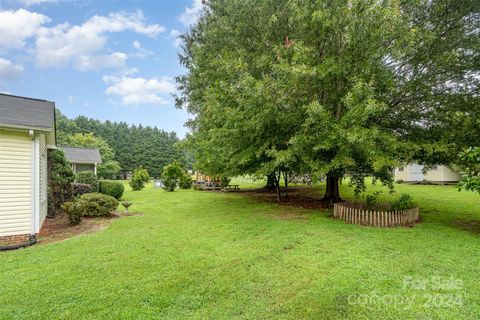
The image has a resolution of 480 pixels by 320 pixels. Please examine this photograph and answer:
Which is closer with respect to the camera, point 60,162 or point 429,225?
point 429,225

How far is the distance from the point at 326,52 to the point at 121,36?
12.0 m

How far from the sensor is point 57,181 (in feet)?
34.0

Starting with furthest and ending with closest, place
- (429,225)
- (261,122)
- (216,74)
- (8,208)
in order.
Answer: (216,74) < (261,122) < (429,225) < (8,208)

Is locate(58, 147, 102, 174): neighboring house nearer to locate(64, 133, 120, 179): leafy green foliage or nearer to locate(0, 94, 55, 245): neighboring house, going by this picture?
locate(64, 133, 120, 179): leafy green foliage

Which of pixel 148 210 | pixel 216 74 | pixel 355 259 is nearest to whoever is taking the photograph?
pixel 355 259

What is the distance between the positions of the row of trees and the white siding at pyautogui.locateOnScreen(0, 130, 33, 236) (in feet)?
17.5

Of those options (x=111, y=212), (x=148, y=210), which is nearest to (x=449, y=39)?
(x=148, y=210)

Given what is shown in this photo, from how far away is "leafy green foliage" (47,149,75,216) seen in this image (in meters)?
10.1

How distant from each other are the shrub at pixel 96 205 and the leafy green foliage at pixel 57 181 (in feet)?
5.47

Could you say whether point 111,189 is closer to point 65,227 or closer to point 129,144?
point 65,227

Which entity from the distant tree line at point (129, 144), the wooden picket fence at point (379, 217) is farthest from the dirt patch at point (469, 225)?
the distant tree line at point (129, 144)

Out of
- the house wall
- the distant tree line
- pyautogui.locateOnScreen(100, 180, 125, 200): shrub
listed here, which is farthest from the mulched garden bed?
the distant tree line

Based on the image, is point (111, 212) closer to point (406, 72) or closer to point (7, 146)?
point (7, 146)

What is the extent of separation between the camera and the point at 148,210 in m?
11.1
